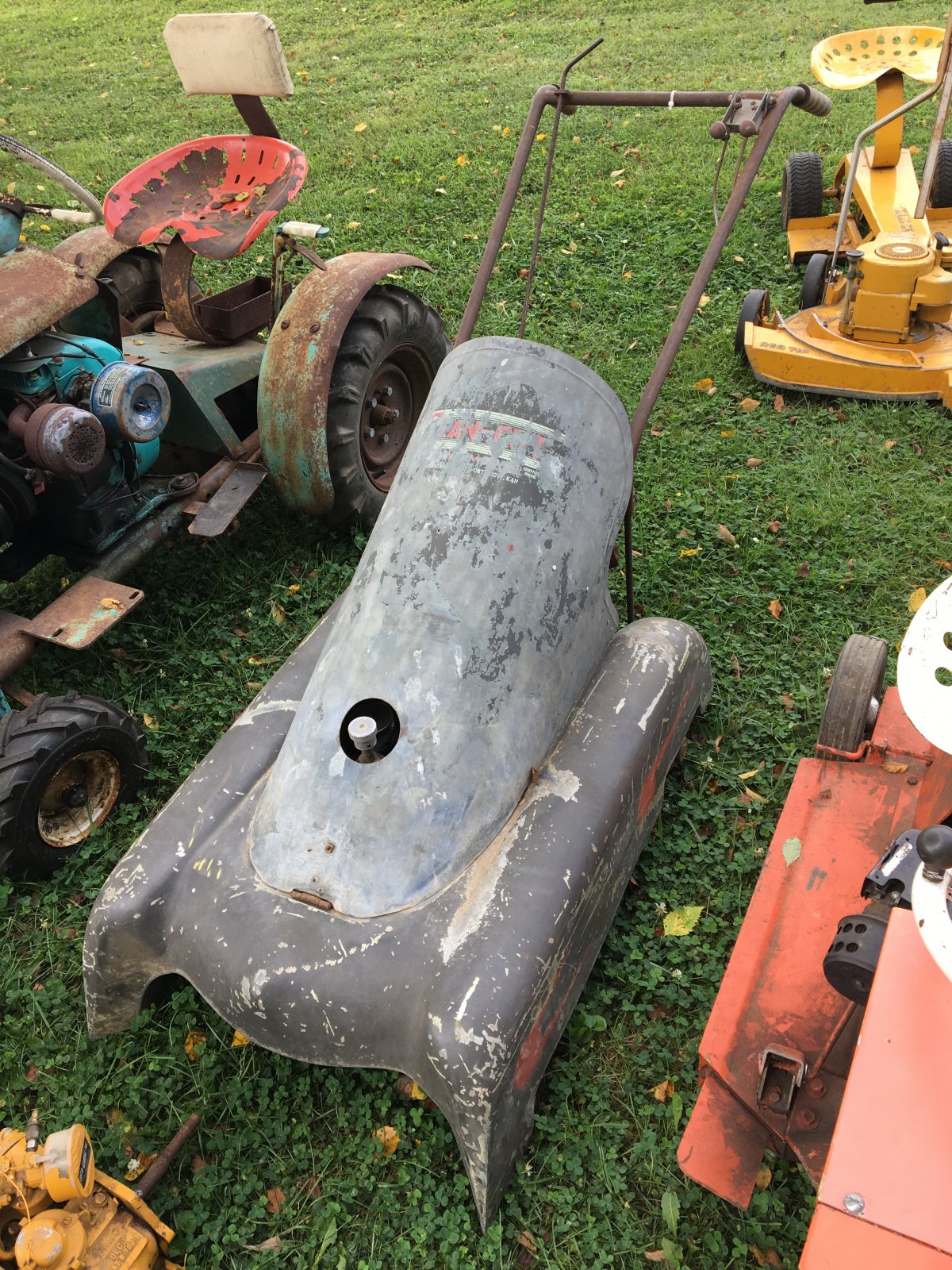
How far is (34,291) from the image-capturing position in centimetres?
340

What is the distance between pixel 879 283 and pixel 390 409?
238 centimetres

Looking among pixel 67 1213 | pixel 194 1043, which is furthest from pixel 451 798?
pixel 67 1213

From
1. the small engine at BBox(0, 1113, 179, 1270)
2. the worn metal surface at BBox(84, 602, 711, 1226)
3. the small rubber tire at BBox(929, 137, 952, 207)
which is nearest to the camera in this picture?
the small engine at BBox(0, 1113, 179, 1270)

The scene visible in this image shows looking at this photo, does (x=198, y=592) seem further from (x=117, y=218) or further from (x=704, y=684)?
(x=704, y=684)

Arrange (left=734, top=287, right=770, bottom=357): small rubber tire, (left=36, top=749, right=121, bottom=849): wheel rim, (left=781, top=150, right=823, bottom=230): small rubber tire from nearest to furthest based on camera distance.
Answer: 1. (left=36, top=749, right=121, bottom=849): wheel rim
2. (left=734, top=287, right=770, bottom=357): small rubber tire
3. (left=781, top=150, right=823, bottom=230): small rubber tire

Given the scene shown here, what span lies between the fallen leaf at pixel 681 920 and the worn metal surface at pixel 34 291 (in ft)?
9.00

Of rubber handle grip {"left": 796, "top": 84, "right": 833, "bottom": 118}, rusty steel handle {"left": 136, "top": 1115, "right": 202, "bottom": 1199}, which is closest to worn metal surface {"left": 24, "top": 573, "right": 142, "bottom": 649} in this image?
rusty steel handle {"left": 136, "top": 1115, "right": 202, "bottom": 1199}

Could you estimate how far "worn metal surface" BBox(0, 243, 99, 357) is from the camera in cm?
329

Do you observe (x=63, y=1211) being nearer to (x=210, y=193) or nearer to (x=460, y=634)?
A: (x=460, y=634)

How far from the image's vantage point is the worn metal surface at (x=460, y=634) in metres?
2.37

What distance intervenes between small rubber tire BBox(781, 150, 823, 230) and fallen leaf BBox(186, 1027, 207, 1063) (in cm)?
546

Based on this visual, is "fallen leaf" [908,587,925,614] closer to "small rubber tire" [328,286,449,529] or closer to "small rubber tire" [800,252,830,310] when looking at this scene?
"small rubber tire" [800,252,830,310]

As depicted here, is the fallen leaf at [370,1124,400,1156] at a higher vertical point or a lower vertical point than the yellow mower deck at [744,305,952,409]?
lower

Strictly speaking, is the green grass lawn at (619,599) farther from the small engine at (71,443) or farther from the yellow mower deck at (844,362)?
the small engine at (71,443)
